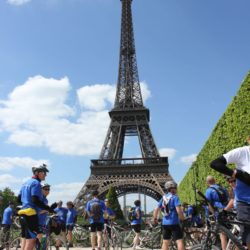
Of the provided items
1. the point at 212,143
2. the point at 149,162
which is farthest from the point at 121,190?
the point at 212,143

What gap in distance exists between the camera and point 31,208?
6254mm

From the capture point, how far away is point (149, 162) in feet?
165

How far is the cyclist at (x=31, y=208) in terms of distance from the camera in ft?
20.1

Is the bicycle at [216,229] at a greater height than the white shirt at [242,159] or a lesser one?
lesser

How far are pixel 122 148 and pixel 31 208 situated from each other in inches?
2059

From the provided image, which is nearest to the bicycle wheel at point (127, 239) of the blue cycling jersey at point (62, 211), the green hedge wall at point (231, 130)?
the blue cycling jersey at point (62, 211)

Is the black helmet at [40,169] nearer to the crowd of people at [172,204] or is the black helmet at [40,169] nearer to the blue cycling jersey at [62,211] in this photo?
the crowd of people at [172,204]

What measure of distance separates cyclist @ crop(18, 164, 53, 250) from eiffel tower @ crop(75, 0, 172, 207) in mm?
39389

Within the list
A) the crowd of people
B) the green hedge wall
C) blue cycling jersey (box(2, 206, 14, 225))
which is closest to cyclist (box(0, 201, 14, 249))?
blue cycling jersey (box(2, 206, 14, 225))

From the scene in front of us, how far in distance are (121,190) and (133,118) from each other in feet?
36.4

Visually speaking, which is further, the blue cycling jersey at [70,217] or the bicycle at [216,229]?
the blue cycling jersey at [70,217]

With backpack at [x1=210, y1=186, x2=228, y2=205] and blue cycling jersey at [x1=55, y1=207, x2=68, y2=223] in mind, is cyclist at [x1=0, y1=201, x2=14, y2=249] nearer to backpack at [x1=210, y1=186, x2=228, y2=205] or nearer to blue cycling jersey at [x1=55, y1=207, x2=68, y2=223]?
blue cycling jersey at [x1=55, y1=207, x2=68, y2=223]

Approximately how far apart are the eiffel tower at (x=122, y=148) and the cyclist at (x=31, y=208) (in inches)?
1551

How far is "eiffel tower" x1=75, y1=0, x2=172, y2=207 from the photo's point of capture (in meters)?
48.6
